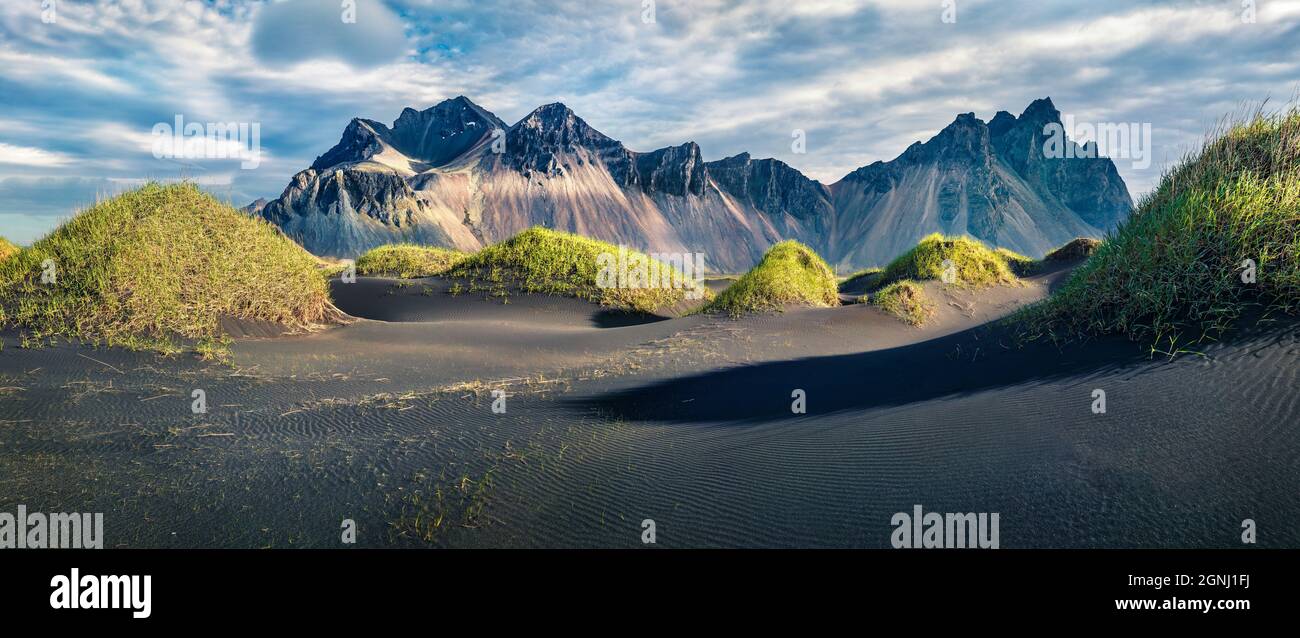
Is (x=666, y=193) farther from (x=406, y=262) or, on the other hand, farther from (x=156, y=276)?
(x=156, y=276)

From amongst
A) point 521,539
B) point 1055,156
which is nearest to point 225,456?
point 521,539

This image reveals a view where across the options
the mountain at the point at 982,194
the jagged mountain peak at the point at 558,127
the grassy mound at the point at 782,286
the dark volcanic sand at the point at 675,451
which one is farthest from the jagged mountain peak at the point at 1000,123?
the dark volcanic sand at the point at 675,451

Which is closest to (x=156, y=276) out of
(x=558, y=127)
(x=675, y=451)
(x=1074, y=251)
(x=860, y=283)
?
(x=675, y=451)

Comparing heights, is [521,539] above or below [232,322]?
below

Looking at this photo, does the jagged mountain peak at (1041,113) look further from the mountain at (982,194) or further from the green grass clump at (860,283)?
the green grass clump at (860,283)

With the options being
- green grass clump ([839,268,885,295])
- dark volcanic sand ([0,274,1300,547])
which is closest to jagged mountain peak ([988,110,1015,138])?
green grass clump ([839,268,885,295])

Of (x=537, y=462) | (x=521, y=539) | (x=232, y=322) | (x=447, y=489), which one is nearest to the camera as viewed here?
(x=521, y=539)

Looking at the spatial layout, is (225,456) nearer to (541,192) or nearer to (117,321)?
(117,321)
